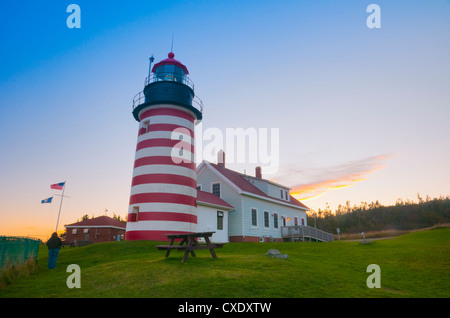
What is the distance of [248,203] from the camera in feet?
91.2

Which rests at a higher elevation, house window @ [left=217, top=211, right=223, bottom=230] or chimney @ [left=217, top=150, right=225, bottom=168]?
chimney @ [left=217, top=150, right=225, bottom=168]

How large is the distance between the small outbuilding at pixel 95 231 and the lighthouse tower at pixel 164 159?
20456mm

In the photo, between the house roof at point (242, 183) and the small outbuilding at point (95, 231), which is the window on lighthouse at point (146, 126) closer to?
the house roof at point (242, 183)

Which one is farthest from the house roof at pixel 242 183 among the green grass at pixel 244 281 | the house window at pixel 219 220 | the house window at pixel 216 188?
the green grass at pixel 244 281

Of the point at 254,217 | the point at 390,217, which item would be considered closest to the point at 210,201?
the point at 254,217

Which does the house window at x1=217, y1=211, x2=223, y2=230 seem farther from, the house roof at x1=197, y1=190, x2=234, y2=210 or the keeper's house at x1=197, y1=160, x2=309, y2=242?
the house roof at x1=197, y1=190, x2=234, y2=210

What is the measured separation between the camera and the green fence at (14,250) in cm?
1030

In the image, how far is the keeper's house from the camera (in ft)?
87.6

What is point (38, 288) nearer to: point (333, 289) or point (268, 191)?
point (333, 289)

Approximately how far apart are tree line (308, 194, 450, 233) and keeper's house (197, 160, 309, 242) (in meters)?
24.7

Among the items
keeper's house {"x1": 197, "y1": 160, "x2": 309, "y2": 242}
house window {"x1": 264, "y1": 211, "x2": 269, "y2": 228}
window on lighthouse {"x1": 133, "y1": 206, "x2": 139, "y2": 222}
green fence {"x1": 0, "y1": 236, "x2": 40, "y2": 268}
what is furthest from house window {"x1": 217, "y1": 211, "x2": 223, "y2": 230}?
A: green fence {"x1": 0, "y1": 236, "x2": 40, "y2": 268}

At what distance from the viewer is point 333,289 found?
7.45 meters
